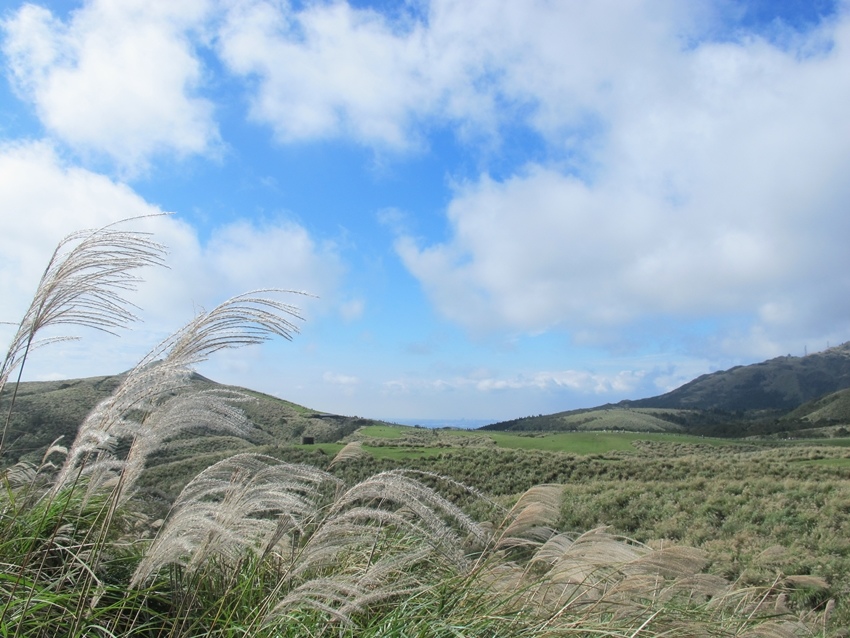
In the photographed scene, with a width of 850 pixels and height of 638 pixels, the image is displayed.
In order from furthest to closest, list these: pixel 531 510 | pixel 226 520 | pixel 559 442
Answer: pixel 559 442
pixel 531 510
pixel 226 520

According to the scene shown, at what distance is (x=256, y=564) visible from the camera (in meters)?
3.51

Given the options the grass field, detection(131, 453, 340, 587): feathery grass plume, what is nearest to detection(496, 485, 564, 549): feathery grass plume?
detection(131, 453, 340, 587): feathery grass plume

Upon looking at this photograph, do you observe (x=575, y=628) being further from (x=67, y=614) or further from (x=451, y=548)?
(x=67, y=614)

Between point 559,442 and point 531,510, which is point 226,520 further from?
point 559,442

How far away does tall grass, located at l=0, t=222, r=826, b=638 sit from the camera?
8.73ft

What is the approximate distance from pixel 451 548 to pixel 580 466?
26.0 m

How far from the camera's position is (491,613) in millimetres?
3223

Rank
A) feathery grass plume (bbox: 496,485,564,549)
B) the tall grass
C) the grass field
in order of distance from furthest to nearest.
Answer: the grass field → feathery grass plume (bbox: 496,485,564,549) → the tall grass

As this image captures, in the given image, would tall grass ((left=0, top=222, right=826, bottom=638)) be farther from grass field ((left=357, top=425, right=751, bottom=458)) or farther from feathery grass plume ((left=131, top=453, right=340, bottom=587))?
grass field ((left=357, top=425, right=751, bottom=458))

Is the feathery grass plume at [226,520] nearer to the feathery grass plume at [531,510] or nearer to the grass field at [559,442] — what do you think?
the feathery grass plume at [531,510]

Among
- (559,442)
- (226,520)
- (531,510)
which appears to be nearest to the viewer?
(226,520)

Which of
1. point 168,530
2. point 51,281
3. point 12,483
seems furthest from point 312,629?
point 12,483

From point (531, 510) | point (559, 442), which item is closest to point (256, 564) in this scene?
point (531, 510)

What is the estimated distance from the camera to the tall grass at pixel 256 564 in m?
2.66
